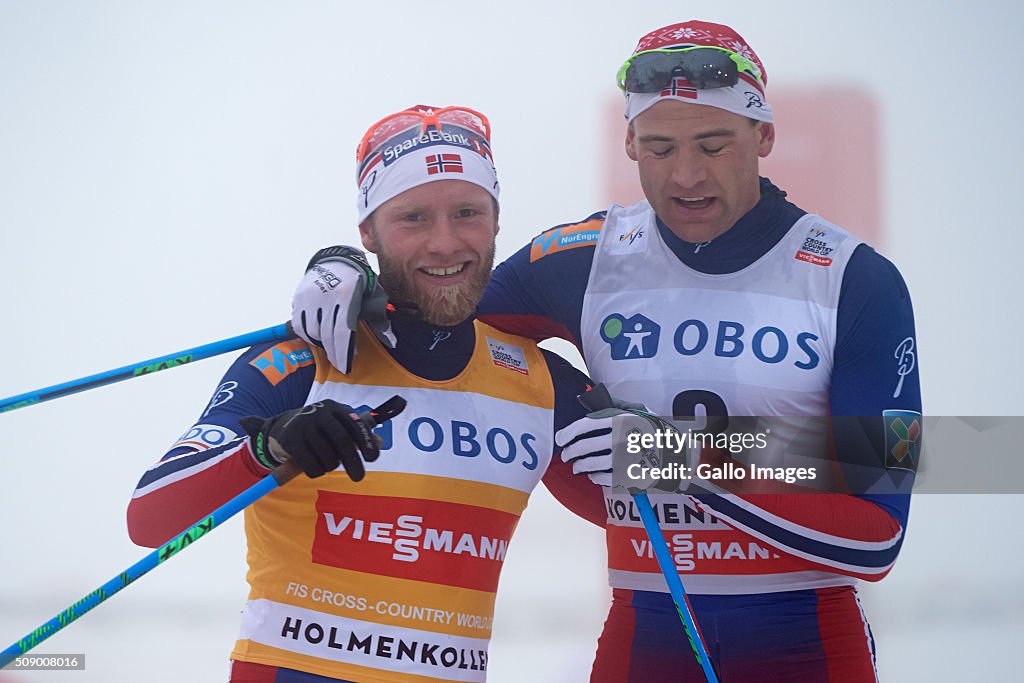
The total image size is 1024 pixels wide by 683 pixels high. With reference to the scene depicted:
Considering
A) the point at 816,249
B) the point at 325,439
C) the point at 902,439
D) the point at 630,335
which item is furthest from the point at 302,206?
the point at 902,439

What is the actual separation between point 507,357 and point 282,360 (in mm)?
391

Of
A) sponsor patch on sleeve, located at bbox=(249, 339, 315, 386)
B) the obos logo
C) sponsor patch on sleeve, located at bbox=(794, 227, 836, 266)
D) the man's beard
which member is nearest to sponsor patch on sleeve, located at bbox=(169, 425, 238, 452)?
sponsor patch on sleeve, located at bbox=(249, 339, 315, 386)

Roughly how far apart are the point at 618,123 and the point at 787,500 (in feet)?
7.15

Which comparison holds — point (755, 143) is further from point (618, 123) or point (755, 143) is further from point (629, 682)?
point (618, 123)

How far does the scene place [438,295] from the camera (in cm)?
182

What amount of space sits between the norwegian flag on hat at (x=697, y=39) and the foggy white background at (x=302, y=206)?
1.49 metres

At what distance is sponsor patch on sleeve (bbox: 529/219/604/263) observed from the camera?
78.5 inches

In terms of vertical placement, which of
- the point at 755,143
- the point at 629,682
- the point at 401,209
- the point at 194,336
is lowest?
the point at 629,682

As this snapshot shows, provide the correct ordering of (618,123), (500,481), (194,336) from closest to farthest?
(500,481)
(194,336)
(618,123)

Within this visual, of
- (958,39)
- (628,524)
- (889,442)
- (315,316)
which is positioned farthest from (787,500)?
(958,39)

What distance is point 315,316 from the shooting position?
66.8 inches

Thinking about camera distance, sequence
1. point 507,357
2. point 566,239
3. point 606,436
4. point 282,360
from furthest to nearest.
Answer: point 566,239, point 507,357, point 282,360, point 606,436

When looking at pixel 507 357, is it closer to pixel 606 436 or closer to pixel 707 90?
pixel 606 436

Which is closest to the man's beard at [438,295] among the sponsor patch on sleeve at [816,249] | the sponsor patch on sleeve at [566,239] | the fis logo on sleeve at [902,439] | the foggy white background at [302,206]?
the sponsor patch on sleeve at [566,239]
